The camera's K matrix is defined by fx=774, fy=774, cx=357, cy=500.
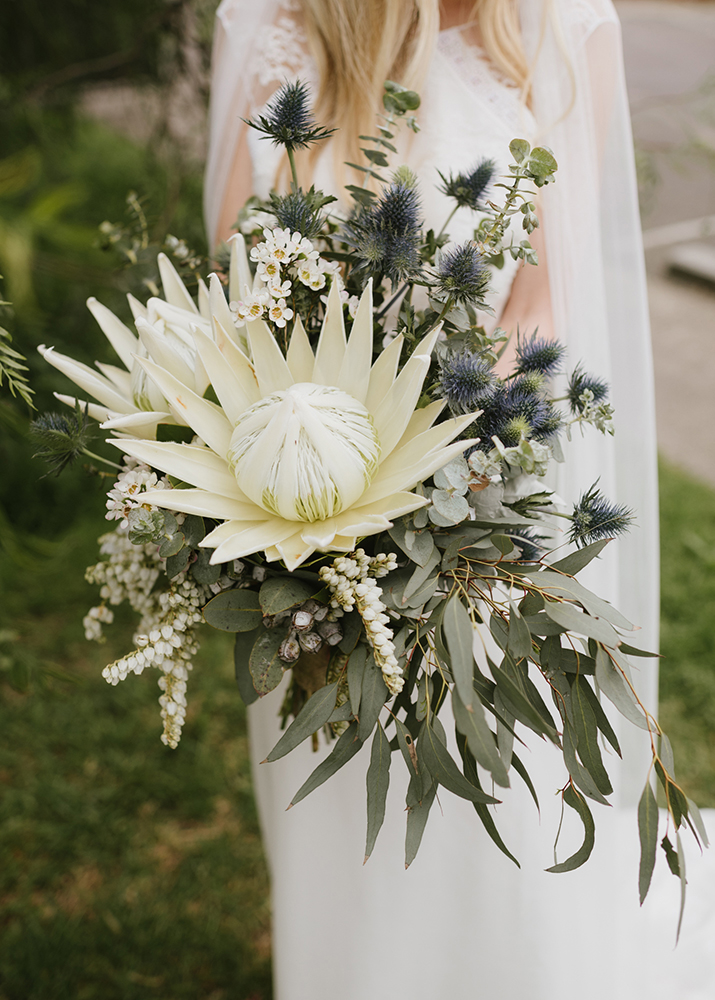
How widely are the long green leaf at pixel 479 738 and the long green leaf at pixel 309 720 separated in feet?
0.48

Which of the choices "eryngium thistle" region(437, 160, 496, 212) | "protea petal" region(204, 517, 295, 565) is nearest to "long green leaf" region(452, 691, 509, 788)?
"protea petal" region(204, 517, 295, 565)

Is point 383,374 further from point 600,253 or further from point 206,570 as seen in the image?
point 600,253

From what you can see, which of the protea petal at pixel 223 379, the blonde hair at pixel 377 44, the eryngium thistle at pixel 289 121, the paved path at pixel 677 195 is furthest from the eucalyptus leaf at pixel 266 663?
the paved path at pixel 677 195

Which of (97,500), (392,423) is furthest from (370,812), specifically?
(97,500)

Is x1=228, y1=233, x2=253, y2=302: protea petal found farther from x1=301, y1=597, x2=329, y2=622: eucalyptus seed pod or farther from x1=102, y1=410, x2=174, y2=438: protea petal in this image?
x1=301, y1=597, x2=329, y2=622: eucalyptus seed pod

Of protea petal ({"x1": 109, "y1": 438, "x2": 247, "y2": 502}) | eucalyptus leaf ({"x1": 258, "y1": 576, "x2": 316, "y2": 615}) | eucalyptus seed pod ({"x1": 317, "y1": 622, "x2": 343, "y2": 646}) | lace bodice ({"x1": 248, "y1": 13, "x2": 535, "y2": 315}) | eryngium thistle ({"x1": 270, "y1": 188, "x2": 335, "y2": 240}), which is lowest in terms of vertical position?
eucalyptus seed pod ({"x1": 317, "y1": 622, "x2": 343, "y2": 646})

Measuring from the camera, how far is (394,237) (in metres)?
0.80

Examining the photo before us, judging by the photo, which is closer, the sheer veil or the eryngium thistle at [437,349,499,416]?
the eryngium thistle at [437,349,499,416]

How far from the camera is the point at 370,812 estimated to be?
0.71m

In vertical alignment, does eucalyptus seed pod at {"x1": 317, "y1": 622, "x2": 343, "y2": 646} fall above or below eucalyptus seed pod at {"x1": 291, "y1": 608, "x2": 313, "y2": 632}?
below

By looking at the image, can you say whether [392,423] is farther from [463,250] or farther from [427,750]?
[427,750]

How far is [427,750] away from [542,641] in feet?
0.52

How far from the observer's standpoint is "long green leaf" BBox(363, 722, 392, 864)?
70cm

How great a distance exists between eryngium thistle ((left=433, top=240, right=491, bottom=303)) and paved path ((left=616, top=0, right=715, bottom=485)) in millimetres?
1985
